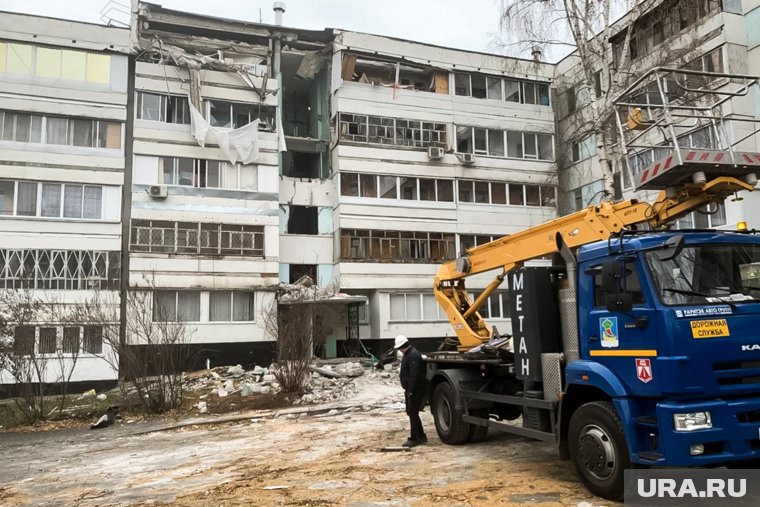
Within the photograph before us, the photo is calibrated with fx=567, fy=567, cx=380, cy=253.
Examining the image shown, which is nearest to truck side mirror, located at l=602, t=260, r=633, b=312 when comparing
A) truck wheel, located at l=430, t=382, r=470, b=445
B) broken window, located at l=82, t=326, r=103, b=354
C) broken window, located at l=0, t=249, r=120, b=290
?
truck wheel, located at l=430, t=382, r=470, b=445

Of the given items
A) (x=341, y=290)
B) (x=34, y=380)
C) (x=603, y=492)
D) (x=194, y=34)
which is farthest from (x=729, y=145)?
(x=194, y=34)

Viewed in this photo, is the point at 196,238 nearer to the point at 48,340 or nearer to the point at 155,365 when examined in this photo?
the point at 48,340

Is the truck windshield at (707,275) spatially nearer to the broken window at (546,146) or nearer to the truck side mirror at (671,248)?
the truck side mirror at (671,248)

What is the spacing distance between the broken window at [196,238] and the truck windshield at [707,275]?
21.3m

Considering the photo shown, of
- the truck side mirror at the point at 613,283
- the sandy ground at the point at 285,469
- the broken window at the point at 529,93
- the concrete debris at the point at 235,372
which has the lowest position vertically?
the sandy ground at the point at 285,469

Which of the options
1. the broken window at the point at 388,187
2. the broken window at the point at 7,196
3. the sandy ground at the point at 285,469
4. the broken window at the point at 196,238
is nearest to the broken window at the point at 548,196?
the broken window at the point at 388,187

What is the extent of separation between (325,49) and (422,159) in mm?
7342

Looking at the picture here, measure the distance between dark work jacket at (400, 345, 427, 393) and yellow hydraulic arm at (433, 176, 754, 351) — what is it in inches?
52.2

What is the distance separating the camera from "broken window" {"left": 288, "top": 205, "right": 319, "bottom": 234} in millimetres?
28641

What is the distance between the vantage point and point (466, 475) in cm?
736

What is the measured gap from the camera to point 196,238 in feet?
81.4

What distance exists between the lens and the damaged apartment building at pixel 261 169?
23578mm

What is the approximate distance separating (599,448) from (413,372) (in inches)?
164

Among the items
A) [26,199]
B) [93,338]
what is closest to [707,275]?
[93,338]
